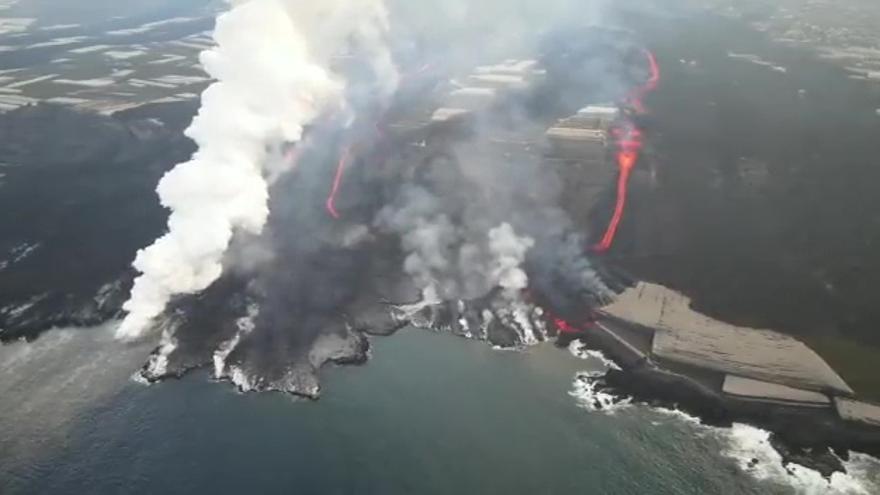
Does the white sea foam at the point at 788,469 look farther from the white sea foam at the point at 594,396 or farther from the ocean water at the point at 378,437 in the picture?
the white sea foam at the point at 594,396

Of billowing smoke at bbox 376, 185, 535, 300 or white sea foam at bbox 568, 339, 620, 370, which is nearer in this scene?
white sea foam at bbox 568, 339, 620, 370

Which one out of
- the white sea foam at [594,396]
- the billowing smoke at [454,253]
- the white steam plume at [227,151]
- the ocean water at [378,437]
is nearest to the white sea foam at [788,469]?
the ocean water at [378,437]

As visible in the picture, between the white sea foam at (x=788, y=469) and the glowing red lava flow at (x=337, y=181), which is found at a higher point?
the glowing red lava flow at (x=337, y=181)

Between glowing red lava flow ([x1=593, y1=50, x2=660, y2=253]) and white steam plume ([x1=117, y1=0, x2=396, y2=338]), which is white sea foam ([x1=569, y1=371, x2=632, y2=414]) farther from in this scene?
white steam plume ([x1=117, y1=0, x2=396, y2=338])

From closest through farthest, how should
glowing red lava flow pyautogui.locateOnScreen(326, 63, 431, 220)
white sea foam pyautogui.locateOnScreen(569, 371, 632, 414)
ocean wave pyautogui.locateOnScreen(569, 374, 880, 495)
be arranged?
ocean wave pyautogui.locateOnScreen(569, 374, 880, 495) < white sea foam pyautogui.locateOnScreen(569, 371, 632, 414) < glowing red lava flow pyautogui.locateOnScreen(326, 63, 431, 220)

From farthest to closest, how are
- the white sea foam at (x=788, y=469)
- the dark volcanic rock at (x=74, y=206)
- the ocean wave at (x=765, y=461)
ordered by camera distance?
the dark volcanic rock at (x=74, y=206) < the ocean wave at (x=765, y=461) < the white sea foam at (x=788, y=469)

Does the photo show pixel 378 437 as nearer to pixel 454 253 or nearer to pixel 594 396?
pixel 594 396

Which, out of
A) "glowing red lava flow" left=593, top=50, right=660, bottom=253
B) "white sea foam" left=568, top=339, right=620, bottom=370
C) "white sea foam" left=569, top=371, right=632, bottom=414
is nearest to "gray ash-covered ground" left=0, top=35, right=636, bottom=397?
"white sea foam" left=568, top=339, right=620, bottom=370
